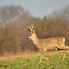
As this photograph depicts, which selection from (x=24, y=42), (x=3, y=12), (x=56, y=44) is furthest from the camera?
(x=3, y=12)

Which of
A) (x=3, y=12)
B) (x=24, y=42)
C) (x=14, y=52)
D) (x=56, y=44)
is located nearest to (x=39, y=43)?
(x=56, y=44)

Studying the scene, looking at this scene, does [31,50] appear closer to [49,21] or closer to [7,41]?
[7,41]

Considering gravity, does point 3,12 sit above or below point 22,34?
above

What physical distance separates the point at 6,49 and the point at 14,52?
1.24 m

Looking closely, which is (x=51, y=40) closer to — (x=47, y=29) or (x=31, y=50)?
(x=31, y=50)

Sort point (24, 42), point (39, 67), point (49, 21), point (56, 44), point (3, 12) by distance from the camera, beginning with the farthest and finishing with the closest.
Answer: point (3, 12) → point (49, 21) → point (24, 42) → point (56, 44) → point (39, 67)

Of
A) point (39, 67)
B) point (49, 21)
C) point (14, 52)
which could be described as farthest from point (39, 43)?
point (49, 21)

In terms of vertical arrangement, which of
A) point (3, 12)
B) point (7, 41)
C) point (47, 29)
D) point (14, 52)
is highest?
point (3, 12)

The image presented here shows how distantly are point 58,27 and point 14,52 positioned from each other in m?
8.53

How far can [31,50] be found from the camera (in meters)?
23.5

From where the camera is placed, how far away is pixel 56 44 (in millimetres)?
10180

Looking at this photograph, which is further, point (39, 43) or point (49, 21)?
point (49, 21)

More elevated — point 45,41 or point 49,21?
point 49,21

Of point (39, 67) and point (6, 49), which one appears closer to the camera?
point (39, 67)
